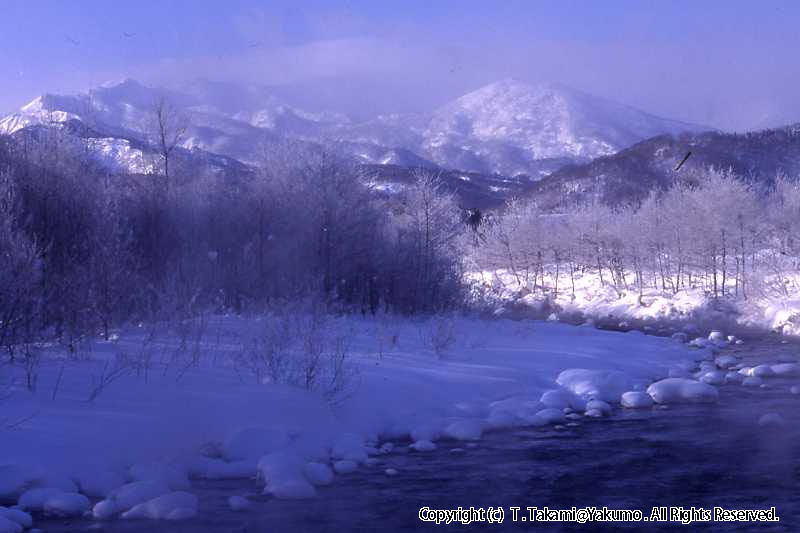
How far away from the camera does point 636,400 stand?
15914 millimetres

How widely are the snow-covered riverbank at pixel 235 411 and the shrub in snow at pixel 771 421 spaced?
236 centimetres

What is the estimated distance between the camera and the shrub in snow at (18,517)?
8.60 m

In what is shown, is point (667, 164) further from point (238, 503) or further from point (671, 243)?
point (238, 503)

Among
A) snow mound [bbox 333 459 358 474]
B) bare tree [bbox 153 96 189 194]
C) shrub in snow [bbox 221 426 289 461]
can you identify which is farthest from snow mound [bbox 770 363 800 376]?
bare tree [bbox 153 96 189 194]

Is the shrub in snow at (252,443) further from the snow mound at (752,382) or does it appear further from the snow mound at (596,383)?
the snow mound at (752,382)

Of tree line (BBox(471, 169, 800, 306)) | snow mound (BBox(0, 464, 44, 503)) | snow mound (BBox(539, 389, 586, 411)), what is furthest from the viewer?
tree line (BBox(471, 169, 800, 306))

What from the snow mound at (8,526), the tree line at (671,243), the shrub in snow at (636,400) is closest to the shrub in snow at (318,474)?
the snow mound at (8,526)

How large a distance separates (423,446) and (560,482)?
2.48 metres

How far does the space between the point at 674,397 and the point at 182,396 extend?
9.34 meters

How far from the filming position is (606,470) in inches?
437

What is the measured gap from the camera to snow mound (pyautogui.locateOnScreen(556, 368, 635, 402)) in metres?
16.6

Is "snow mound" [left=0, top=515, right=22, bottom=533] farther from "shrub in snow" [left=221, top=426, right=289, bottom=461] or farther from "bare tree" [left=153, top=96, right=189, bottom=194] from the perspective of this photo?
"bare tree" [left=153, top=96, right=189, bottom=194]

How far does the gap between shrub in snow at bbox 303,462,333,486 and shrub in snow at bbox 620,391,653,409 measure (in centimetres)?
731

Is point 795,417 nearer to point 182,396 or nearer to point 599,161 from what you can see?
point 182,396
